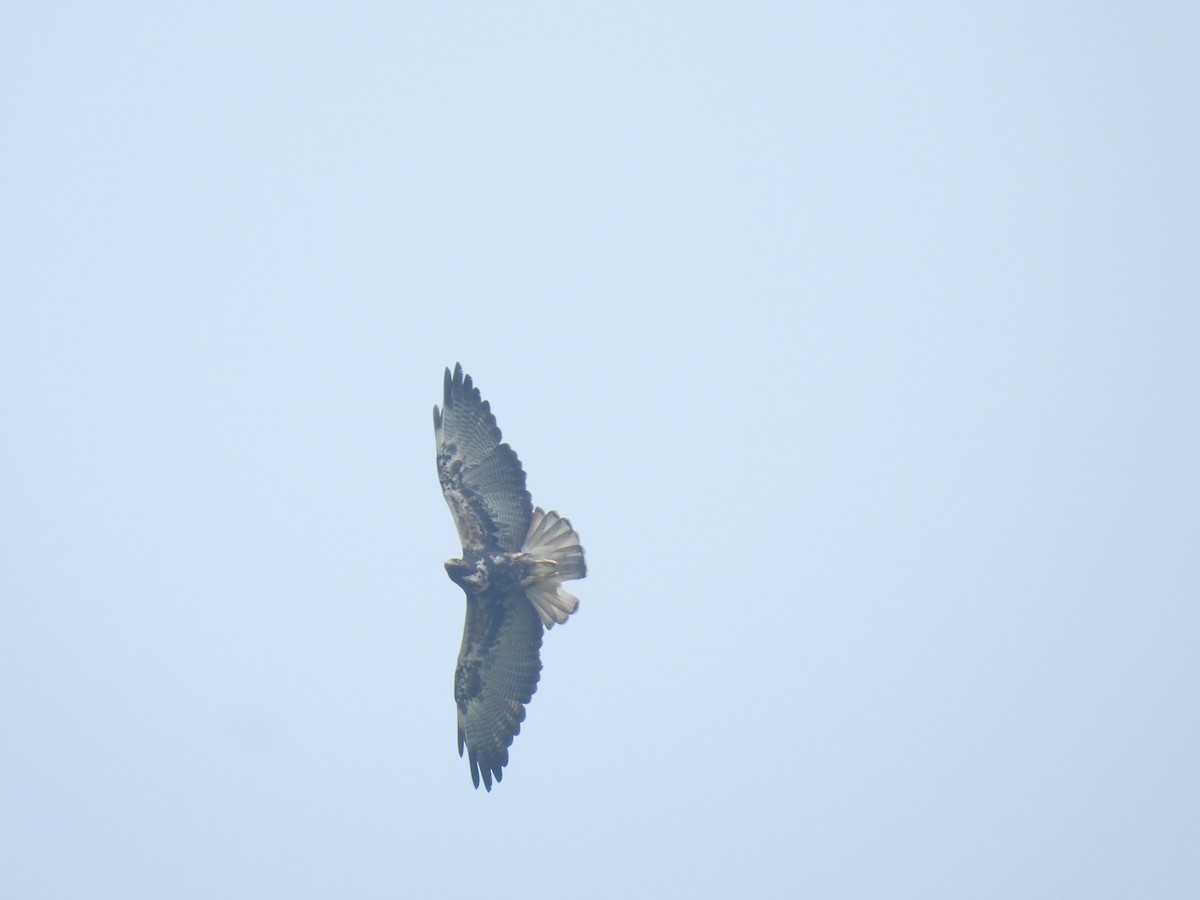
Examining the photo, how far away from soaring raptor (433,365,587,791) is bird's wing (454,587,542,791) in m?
0.01

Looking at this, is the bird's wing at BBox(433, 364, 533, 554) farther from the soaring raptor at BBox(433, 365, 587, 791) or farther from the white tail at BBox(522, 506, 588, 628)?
the white tail at BBox(522, 506, 588, 628)

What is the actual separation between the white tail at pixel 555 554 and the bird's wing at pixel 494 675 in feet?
1.15

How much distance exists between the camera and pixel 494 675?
17594mm

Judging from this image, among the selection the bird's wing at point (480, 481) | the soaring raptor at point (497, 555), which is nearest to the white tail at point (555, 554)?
the soaring raptor at point (497, 555)

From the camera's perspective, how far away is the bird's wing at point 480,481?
17.0m

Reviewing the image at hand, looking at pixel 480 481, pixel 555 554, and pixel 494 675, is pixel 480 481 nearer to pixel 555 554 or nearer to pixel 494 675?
pixel 555 554

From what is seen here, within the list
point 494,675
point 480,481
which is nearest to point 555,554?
point 480,481

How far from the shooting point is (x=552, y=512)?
1705 centimetres

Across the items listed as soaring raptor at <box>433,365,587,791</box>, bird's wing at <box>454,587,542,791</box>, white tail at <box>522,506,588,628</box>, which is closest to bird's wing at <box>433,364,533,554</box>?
soaring raptor at <box>433,365,587,791</box>

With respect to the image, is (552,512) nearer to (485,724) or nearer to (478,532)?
(478,532)

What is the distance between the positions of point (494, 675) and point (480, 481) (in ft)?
8.15

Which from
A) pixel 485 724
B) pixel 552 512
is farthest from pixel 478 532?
pixel 485 724

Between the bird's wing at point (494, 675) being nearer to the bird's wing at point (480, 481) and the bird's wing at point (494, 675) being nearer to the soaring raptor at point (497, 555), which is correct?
the soaring raptor at point (497, 555)

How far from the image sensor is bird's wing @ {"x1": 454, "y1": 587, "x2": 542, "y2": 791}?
17.3m
